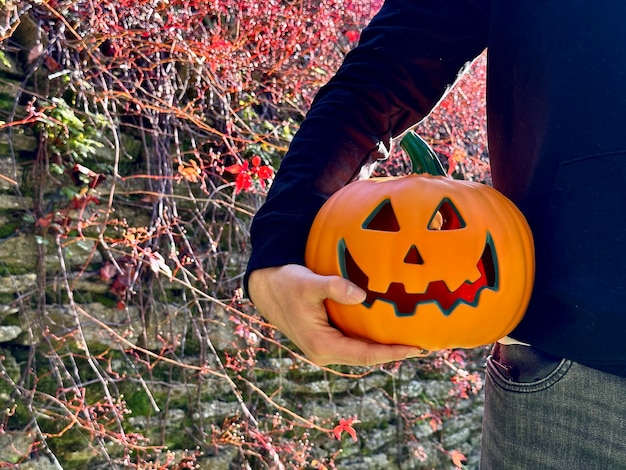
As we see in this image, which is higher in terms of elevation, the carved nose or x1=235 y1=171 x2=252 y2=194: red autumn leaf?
the carved nose

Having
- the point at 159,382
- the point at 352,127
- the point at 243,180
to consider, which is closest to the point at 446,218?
the point at 352,127

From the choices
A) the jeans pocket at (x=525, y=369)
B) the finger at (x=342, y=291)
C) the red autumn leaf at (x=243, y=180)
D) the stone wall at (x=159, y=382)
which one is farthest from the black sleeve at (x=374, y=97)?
the stone wall at (x=159, y=382)

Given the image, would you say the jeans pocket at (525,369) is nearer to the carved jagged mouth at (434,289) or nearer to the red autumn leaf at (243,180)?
the carved jagged mouth at (434,289)

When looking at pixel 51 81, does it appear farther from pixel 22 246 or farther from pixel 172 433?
pixel 172 433

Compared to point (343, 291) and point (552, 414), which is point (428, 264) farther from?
point (552, 414)

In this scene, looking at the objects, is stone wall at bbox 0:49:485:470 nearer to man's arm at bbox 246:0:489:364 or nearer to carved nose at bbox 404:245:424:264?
man's arm at bbox 246:0:489:364

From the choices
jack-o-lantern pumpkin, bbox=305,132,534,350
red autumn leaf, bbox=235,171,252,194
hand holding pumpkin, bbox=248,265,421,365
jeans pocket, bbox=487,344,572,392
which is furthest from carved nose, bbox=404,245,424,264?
red autumn leaf, bbox=235,171,252,194

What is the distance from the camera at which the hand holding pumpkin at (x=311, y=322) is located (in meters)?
0.82

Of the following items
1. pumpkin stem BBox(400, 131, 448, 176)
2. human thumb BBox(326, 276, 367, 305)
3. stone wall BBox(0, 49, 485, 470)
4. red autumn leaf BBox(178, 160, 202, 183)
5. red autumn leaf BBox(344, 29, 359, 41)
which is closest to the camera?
human thumb BBox(326, 276, 367, 305)

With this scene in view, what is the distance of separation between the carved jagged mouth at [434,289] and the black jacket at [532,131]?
0.07 metres

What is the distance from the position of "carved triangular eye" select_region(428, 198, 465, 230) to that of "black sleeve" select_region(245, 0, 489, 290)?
0.16 metres

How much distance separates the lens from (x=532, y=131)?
A: 891mm

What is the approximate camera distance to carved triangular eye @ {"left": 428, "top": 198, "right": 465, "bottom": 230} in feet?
2.98

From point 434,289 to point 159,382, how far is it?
152 centimetres
